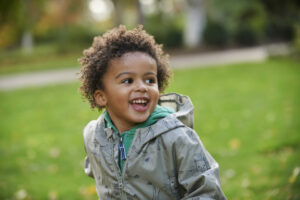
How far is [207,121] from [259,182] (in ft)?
9.77

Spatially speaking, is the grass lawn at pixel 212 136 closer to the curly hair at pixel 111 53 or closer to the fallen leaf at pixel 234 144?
the fallen leaf at pixel 234 144

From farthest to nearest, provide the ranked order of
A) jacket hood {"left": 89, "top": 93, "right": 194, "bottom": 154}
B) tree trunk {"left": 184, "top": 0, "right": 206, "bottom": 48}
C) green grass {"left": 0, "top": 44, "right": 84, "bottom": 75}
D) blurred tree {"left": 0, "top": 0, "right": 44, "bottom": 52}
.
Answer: tree trunk {"left": 184, "top": 0, "right": 206, "bottom": 48} → green grass {"left": 0, "top": 44, "right": 84, "bottom": 75} → blurred tree {"left": 0, "top": 0, "right": 44, "bottom": 52} → jacket hood {"left": 89, "top": 93, "right": 194, "bottom": 154}

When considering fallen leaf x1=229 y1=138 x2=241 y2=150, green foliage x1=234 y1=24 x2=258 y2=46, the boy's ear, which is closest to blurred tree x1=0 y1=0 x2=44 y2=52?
fallen leaf x1=229 y1=138 x2=241 y2=150

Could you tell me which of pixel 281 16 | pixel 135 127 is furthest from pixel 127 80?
pixel 281 16

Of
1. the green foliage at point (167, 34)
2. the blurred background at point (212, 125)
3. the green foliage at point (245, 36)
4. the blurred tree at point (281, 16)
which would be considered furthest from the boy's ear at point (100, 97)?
the green foliage at point (245, 36)

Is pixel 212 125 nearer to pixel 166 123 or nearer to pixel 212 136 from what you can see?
pixel 212 136

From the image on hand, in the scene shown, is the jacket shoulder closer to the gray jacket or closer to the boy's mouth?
the gray jacket

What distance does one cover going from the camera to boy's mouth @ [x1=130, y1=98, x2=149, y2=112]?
7.36 feet

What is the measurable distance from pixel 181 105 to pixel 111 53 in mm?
544

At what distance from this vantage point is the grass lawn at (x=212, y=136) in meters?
4.46

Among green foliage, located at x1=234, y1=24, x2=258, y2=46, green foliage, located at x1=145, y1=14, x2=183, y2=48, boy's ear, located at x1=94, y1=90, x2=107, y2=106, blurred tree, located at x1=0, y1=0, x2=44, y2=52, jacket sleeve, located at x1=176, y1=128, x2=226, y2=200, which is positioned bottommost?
jacket sleeve, located at x1=176, y1=128, x2=226, y2=200

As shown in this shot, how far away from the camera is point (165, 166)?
6.98 feet

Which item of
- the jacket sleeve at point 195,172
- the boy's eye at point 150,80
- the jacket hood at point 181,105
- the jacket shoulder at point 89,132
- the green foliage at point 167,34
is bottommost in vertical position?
the jacket sleeve at point 195,172

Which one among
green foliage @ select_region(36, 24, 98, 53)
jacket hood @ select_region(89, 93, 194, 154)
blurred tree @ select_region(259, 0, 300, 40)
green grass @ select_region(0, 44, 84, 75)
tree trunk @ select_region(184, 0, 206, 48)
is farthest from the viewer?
green foliage @ select_region(36, 24, 98, 53)
